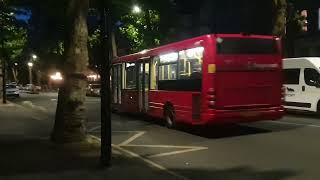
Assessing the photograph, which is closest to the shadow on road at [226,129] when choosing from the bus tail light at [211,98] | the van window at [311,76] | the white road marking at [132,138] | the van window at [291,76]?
the bus tail light at [211,98]

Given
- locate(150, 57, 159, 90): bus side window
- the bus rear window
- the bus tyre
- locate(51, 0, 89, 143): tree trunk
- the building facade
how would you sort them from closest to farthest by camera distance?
1. locate(51, 0, 89, 143): tree trunk
2. the bus rear window
3. the bus tyre
4. locate(150, 57, 159, 90): bus side window
5. the building facade

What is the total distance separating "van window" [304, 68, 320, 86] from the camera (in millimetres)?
22656

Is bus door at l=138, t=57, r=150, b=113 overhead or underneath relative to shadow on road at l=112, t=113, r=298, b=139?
overhead

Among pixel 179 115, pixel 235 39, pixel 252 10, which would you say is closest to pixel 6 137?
pixel 179 115

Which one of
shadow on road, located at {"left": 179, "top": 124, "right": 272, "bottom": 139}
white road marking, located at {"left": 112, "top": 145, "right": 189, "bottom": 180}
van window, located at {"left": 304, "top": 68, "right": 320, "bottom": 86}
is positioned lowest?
white road marking, located at {"left": 112, "top": 145, "right": 189, "bottom": 180}

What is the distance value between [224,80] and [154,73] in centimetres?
526

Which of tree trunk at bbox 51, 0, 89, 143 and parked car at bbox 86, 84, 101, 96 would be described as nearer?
tree trunk at bbox 51, 0, 89, 143

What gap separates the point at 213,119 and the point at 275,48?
305 cm

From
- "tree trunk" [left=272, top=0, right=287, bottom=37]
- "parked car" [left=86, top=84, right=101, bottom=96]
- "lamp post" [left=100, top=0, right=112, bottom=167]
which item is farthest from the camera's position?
"parked car" [left=86, top=84, right=101, bottom=96]

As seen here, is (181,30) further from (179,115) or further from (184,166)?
(184,166)

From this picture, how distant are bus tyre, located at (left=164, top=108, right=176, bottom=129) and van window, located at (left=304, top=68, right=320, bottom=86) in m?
6.48

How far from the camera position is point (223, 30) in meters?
47.4

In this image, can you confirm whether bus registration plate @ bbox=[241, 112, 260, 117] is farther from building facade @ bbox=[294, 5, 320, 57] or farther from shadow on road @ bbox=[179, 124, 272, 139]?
building facade @ bbox=[294, 5, 320, 57]

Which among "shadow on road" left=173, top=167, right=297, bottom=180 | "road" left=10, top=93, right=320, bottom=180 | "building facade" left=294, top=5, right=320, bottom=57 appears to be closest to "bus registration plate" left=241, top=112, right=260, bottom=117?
"road" left=10, top=93, right=320, bottom=180
